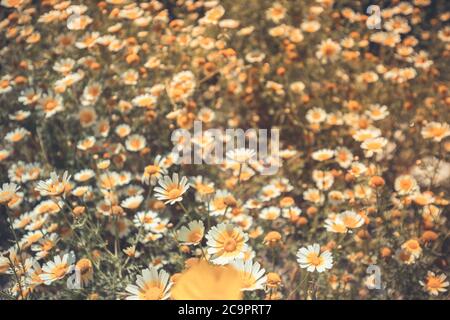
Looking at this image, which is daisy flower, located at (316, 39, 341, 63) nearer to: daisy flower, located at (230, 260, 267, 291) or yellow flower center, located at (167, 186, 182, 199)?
yellow flower center, located at (167, 186, 182, 199)

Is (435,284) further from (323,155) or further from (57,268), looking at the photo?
(57,268)

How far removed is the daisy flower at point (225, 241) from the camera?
1002 mm

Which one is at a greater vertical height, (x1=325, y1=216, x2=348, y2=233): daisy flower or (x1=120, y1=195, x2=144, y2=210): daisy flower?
(x1=325, y1=216, x2=348, y2=233): daisy flower

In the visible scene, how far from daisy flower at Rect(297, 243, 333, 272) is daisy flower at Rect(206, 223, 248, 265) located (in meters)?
0.19

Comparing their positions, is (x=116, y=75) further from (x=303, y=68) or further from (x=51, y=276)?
(x=51, y=276)

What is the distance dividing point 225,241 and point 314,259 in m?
0.25

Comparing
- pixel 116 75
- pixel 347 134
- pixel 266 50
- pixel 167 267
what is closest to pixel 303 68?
pixel 266 50

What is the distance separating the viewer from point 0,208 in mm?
1701

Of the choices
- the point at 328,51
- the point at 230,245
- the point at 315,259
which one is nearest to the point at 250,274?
the point at 230,245

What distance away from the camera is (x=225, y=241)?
40.3 inches

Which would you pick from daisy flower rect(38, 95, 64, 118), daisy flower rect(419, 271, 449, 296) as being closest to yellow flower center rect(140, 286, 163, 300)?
daisy flower rect(419, 271, 449, 296)

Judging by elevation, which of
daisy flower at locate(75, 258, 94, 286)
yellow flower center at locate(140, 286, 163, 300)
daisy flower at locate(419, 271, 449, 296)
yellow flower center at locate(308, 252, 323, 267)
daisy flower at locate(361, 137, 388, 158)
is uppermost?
yellow flower center at locate(140, 286, 163, 300)

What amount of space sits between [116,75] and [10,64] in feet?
1.84

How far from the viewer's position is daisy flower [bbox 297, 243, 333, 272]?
43.2 inches
